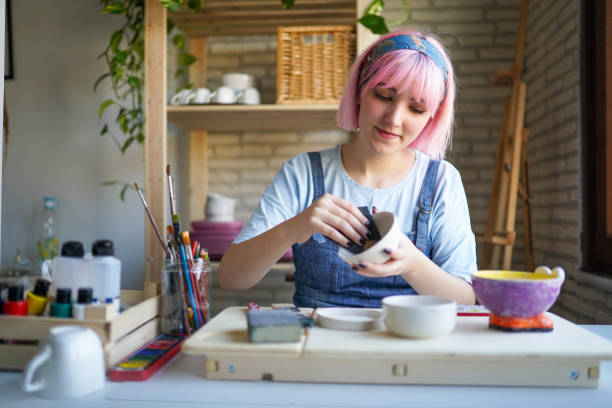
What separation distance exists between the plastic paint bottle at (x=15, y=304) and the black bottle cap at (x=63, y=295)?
0.20ft

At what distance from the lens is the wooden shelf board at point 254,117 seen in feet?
7.12

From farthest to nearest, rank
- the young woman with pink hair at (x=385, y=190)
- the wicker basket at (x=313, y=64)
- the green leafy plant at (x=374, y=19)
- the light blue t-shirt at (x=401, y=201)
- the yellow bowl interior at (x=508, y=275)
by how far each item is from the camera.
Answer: the wicker basket at (x=313, y=64), the green leafy plant at (x=374, y=19), the light blue t-shirt at (x=401, y=201), the young woman with pink hair at (x=385, y=190), the yellow bowl interior at (x=508, y=275)

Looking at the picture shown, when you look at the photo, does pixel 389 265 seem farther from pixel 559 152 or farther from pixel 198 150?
pixel 198 150

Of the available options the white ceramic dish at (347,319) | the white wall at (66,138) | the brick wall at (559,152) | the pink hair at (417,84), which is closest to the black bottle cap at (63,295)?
the white ceramic dish at (347,319)

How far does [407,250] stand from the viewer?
3.04 ft

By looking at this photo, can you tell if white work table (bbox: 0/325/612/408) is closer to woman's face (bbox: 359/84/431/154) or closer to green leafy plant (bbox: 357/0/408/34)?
woman's face (bbox: 359/84/431/154)

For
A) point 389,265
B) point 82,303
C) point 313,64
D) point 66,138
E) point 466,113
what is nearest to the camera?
point 82,303

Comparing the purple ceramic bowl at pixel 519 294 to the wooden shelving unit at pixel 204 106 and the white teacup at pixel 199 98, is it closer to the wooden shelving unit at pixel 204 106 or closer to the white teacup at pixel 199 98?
the wooden shelving unit at pixel 204 106

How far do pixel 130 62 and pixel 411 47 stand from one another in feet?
5.38

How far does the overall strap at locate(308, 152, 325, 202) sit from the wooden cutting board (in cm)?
69

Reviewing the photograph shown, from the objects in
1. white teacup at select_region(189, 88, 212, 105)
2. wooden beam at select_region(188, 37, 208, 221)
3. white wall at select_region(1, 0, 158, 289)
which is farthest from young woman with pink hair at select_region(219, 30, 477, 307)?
white wall at select_region(1, 0, 158, 289)

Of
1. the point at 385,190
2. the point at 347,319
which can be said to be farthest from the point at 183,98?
the point at 347,319

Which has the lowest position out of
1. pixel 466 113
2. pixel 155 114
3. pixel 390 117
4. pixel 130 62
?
pixel 390 117

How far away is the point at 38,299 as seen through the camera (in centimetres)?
79
